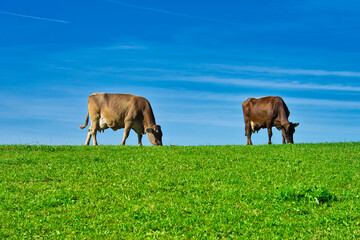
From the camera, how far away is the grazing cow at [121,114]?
97.2 ft

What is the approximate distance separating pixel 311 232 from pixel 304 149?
41.6 ft

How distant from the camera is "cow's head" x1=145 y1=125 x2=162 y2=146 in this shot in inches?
1125

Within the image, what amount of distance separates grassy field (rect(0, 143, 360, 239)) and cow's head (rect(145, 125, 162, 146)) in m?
10.7

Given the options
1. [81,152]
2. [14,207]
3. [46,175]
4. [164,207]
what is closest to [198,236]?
[164,207]

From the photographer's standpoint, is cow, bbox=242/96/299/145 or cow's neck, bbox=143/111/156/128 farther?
cow, bbox=242/96/299/145

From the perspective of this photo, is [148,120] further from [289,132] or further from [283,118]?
[283,118]

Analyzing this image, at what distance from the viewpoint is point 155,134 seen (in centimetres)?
2869

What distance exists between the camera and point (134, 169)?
1488 cm

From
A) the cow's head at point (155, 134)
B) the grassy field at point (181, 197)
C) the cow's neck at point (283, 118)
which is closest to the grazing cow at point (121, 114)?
the cow's head at point (155, 134)

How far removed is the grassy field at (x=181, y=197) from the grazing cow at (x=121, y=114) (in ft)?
38.8

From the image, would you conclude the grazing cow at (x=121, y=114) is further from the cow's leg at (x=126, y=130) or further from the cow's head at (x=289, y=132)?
the cow's head at (x=289, y=132)

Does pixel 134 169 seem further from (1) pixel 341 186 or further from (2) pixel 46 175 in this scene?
(1) pixel 341 186

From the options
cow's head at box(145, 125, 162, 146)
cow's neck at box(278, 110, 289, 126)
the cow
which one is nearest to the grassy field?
cow's head at box(145, 125, 162, 146)

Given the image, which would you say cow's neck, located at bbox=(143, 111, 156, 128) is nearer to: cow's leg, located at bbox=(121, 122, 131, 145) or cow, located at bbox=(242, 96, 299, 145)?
cow's leg, located at bbox=(121, 122, 131, 145)
